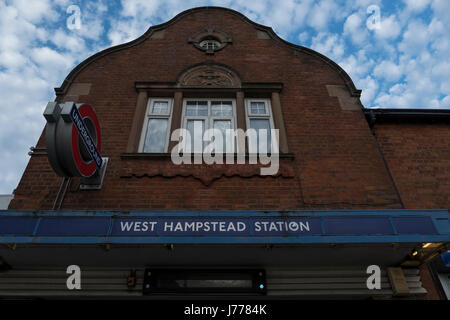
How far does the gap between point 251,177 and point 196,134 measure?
1.71m

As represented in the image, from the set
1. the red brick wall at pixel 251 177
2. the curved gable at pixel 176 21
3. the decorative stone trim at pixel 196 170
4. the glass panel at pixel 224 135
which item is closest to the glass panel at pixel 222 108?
the glass panel at pixel 224 135

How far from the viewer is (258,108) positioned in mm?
6996

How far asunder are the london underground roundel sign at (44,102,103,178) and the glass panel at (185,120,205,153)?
2.09m

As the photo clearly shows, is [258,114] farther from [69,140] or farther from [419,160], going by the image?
[69,140]

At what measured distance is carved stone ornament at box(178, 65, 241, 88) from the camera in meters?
7.22

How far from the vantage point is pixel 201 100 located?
709 cm

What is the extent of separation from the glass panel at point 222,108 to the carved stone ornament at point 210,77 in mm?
414

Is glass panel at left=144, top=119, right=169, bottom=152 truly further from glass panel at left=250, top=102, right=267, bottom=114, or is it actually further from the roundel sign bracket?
glass panel at left=250, top=102, right=267, bottom=114

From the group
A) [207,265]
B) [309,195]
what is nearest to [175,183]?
[207,265]

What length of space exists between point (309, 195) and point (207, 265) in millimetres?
2246

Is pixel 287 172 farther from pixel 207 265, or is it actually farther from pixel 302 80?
pixel 302 80

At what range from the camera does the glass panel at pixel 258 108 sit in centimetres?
692

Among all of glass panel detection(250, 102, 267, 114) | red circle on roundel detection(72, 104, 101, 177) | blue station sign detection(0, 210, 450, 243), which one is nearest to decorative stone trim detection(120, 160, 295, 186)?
red circle on roundel detection(72, 104, 101, 177)

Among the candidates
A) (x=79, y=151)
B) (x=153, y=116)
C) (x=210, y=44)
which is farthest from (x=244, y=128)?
(x=210, y=44)
